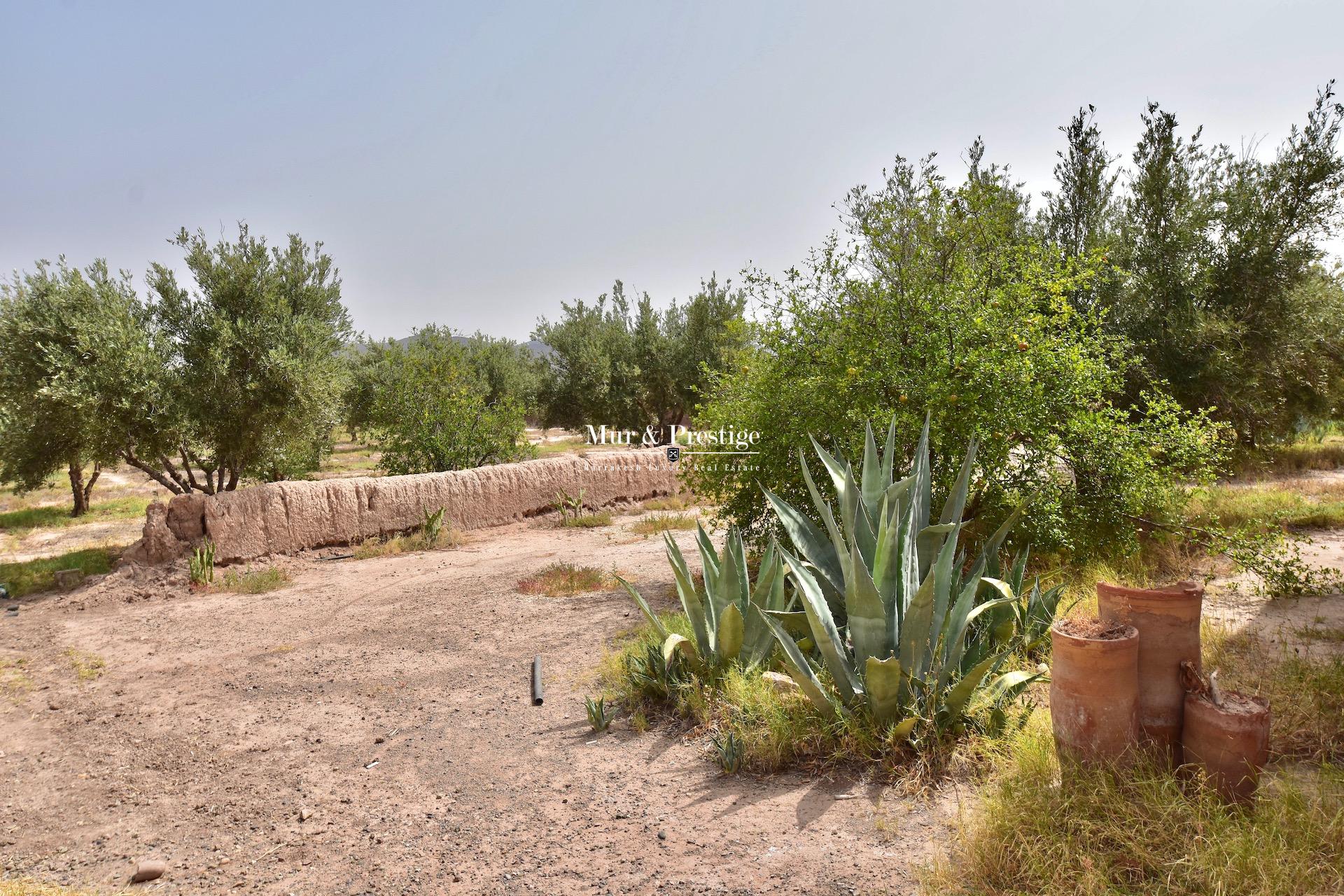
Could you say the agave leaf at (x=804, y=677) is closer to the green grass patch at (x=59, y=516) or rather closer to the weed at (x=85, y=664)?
the weed at (x=85, y=664)

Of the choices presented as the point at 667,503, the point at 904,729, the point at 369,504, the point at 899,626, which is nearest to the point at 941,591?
the point at 899,626

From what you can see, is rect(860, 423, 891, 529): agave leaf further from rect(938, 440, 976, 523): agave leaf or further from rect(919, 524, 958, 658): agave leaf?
rect(919, 524, 958, 658): agave leaf

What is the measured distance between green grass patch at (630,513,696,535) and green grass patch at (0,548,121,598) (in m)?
6.66

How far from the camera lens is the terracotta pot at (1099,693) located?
9.85 ft

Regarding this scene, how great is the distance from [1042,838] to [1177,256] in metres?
12.9

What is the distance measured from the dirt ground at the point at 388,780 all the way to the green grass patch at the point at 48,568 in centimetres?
196

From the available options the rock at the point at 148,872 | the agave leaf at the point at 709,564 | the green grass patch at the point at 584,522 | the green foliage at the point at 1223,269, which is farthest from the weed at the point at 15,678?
the green foliage at the point at 1223,269

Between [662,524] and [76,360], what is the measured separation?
24.6 feet

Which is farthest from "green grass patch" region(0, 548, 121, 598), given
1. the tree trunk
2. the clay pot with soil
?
the clay pot with soil

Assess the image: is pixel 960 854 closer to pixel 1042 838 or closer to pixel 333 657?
pixel 1042 838

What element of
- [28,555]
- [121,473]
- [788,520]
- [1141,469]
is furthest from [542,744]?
→ [121,473]

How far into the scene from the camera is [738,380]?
7.52m

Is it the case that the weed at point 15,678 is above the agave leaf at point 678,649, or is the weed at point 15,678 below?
below

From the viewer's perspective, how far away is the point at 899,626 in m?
3.90
